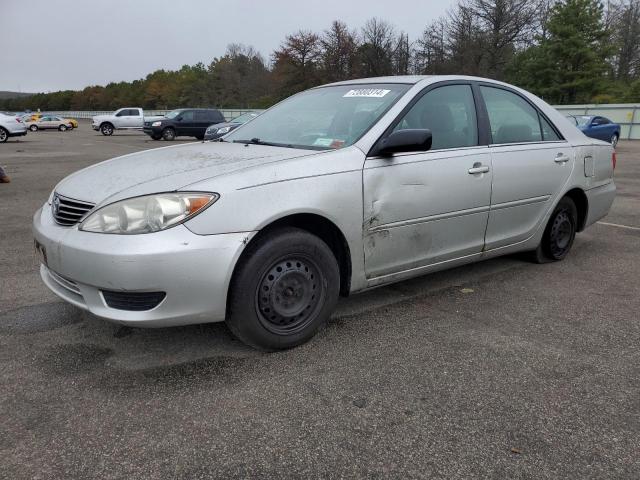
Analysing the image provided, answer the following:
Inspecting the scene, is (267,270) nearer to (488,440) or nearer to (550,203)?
(488,440)

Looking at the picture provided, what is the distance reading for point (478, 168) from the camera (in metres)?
3.75

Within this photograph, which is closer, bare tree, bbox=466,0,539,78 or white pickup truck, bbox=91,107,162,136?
white pickup truck, bbox=91,107,162,136

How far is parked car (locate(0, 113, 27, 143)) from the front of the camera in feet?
79.0

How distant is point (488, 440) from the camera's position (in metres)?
2.19

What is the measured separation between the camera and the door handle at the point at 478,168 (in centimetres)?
371

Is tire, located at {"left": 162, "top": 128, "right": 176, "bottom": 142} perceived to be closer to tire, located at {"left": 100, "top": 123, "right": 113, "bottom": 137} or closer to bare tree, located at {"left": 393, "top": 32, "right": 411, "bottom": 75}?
tire, located at {"left": 100, "top": 123, "right": 113, "bottom": 137}

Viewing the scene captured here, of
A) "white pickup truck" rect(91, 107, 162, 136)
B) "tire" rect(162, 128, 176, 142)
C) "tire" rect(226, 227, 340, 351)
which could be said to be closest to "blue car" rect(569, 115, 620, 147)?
"tire" rect(226, 227, 340, 351)

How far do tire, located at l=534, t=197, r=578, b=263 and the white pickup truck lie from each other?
1308 inches

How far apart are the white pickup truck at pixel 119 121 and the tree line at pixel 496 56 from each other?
24.6 meters

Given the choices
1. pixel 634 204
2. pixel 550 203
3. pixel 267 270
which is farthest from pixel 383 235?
pixel 634 204

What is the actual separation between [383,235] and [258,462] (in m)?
1.63

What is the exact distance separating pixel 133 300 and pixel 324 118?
1816 mm

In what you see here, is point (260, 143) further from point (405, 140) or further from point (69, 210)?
point (69, 210)

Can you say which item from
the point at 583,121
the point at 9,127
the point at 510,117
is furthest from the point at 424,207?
the point at 9,127
